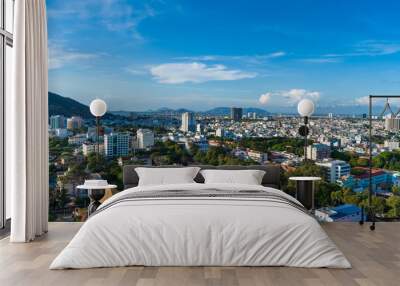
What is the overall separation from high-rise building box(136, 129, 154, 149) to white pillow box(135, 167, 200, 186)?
1.17m

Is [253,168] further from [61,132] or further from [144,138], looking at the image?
[61,132]

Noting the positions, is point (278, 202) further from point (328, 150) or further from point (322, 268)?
point (328, 150)

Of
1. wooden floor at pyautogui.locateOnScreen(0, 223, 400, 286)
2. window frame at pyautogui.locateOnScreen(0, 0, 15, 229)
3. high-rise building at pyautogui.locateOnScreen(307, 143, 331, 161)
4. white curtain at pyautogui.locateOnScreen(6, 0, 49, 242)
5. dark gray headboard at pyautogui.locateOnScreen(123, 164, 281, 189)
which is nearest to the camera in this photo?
wooden floor at pyautogui.locateOnScreen(0, 223, 400, 286)

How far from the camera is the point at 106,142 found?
7730 mm

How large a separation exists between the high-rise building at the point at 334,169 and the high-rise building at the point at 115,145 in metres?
2.80

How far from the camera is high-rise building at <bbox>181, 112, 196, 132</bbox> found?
7.93 meters

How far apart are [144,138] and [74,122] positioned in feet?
3.39

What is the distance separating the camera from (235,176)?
6.46 m

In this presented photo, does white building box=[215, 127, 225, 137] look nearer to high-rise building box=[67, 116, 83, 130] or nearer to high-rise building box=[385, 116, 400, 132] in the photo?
high-rise building box=[67, 116, 83, 130]

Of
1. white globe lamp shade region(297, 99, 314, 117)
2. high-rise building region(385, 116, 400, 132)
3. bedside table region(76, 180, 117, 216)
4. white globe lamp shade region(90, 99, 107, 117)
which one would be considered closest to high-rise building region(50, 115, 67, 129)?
white globe lamp shade region(90, 99, 107, 117)

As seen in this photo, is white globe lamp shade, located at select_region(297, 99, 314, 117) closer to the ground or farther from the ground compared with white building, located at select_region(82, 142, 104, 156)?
farther from the ground

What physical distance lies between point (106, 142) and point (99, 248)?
11.7 ft

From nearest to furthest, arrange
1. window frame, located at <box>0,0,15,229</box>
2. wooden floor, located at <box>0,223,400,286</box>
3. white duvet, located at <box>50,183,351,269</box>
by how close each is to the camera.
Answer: wooden floor, located at <box>0,223,400,286</box>, white duvet, located at <box>50,183,351,269</box>, window frame, located at <box>0,0,15,229</box>

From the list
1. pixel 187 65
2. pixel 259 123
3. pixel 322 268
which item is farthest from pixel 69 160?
pixel 322 268
